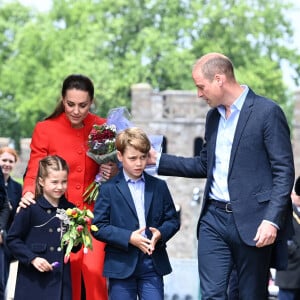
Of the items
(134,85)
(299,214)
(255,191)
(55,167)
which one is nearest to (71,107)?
(55,167)

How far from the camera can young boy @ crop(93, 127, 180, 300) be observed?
25.6ft

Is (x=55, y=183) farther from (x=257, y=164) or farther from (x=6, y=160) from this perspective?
(x=6, y=160)

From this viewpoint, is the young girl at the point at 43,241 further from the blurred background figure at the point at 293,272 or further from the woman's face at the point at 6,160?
the woman's face at the point at 6,160

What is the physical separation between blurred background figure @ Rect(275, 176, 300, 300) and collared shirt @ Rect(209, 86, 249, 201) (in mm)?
4244

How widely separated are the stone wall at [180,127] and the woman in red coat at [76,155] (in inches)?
1870

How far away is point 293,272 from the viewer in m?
11.9

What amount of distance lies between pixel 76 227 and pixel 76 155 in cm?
64

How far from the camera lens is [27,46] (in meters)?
59.1

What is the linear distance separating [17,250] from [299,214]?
4.41m

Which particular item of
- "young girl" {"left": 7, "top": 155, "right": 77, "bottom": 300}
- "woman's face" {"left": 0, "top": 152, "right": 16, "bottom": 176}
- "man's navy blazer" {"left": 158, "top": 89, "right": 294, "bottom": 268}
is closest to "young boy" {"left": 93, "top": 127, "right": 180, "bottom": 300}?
"young girl" {"left": 7, "top": 155, "right": 77, "bottom": 300}

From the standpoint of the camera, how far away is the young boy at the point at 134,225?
7.80 metres

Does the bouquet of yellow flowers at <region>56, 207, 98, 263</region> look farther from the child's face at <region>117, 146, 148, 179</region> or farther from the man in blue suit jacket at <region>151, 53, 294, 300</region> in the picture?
the man in blue suit jacket at <region>151, 53, 294, 300</region>

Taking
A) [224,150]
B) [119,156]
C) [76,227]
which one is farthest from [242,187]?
[76,227]

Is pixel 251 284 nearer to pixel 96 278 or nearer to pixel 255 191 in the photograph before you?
pixel 255 191
